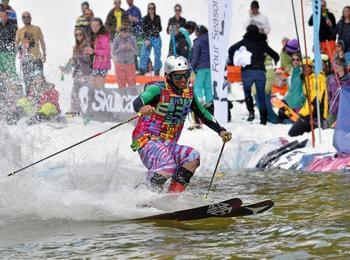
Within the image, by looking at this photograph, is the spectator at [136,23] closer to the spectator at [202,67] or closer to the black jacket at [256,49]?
the spectator at [202,67]

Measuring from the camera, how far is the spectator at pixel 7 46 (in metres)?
15.2

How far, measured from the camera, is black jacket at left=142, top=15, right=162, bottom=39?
17.8m

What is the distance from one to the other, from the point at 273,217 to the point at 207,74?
313 inches

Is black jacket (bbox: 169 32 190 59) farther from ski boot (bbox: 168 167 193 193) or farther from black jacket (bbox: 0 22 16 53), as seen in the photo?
ski boot (bbox: 168 167 193 193)

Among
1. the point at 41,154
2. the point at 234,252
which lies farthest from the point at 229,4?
the point at 234,252

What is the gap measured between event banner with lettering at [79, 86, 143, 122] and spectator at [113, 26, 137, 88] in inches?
14.6

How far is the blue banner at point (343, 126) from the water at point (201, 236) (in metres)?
2.71

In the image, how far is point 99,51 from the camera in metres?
16.5

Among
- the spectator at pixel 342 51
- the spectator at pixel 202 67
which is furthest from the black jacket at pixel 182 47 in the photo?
the spectator at pixel 342 51

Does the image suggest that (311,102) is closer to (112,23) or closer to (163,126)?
(112,23)

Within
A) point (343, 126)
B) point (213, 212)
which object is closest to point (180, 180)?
point (213, 212)

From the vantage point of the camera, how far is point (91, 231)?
26.6 ft

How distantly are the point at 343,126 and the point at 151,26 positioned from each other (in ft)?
19.6

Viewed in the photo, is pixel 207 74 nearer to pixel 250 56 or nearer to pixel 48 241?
pixel 250 56
